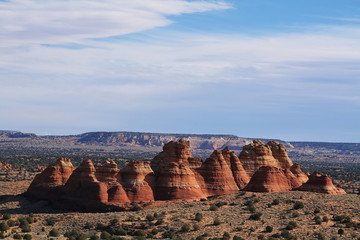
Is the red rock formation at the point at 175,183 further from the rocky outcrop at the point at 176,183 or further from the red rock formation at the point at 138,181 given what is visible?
the red rock formation at the point at 138,181

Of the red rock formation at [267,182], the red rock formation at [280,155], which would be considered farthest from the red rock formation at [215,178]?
the red rock formation at [280,155]

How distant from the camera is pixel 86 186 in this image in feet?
245

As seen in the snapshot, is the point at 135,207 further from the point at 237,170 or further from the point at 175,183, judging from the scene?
the point at 237,170

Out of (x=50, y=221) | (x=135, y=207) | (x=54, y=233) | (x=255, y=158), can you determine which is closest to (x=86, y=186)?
(x=135, y=207)

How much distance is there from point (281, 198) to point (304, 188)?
749 centimetres

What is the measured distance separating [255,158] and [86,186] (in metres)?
27.1

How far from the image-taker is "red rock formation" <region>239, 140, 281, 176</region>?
293 feet

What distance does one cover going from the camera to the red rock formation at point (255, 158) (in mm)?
89312

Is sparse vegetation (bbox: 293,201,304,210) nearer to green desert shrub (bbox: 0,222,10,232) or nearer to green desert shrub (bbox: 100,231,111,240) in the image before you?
green desert shrub (bbox: 100,231,111,240)

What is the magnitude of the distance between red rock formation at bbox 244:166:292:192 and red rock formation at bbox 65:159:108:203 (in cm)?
1931

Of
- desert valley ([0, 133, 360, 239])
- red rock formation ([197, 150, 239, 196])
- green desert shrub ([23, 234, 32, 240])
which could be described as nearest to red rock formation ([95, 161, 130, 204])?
desert valley ([0, 133, 360, 239])

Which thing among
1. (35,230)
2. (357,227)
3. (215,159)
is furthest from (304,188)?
(35,230)

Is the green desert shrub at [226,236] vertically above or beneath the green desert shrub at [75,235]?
above

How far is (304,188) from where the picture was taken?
78.6 m
